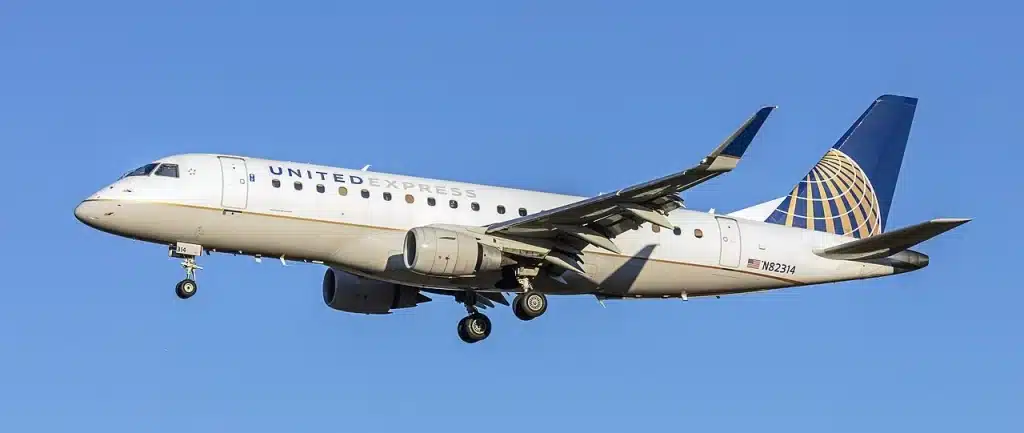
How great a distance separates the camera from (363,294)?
48.5 m

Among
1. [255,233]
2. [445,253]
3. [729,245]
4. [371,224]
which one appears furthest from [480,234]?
[729,245]

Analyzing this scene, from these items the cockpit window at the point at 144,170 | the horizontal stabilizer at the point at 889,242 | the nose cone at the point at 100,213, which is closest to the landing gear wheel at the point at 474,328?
the horizontal stabilizer at the point at 889,242

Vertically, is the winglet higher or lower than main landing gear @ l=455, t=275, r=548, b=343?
higher

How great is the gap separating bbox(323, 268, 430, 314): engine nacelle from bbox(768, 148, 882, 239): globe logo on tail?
1090 centimetres

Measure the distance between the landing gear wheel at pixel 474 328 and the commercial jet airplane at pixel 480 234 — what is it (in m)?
0.04

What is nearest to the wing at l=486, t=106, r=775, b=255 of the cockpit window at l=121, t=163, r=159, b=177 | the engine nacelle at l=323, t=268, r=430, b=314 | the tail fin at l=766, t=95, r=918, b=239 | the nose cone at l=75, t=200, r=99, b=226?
the engine nacelle at l=323, t=268, r=430, b=314

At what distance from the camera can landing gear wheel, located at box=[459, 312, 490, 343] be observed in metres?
46.8

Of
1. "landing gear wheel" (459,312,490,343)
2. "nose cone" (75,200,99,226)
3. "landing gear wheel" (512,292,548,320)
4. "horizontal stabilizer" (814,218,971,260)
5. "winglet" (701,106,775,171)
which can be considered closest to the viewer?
"winglet" (701,106,775,171)

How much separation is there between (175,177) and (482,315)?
9.92 meters

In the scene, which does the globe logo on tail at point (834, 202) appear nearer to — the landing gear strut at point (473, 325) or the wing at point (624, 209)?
the wing at point (624, 209)

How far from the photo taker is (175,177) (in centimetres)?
4191

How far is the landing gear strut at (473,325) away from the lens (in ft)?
154

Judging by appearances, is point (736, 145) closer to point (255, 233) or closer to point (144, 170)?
point (255, 233)

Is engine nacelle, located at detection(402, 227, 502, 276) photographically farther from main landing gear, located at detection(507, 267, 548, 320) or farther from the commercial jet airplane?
main landing gear, located at detection(507, 267, 548, 320)
